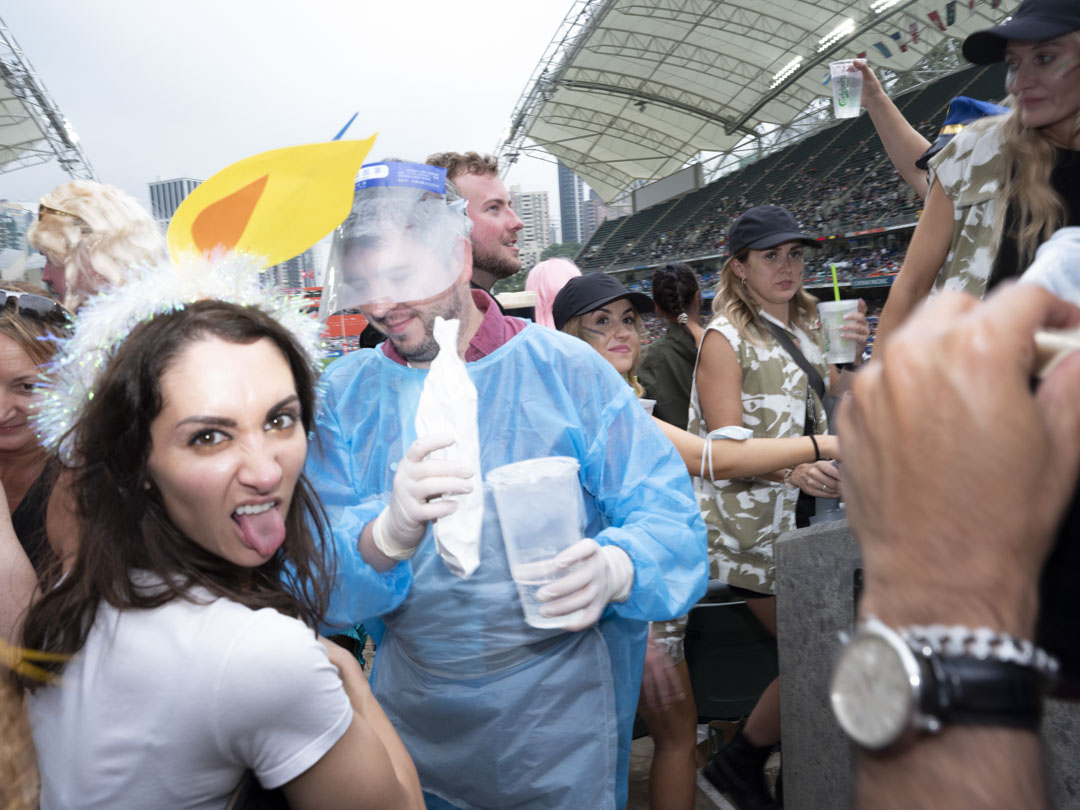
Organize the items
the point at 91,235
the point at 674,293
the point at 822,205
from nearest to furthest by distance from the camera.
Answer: the point at 91,235, the point at 674,293, the point at 822,205

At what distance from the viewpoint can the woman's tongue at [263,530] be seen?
1124 millimetres

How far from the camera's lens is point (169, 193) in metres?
1.55

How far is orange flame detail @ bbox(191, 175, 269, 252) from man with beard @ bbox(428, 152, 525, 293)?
5.80ft

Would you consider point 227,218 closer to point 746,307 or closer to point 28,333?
point 28,333

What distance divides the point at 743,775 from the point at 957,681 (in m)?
2.17

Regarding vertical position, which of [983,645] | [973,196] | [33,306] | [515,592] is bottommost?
[515,592]

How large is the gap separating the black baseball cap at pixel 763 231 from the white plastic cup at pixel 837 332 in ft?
1.30

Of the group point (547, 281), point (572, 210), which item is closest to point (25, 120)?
point (547, 281)

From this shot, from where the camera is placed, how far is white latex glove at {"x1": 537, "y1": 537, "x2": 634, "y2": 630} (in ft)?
4.68

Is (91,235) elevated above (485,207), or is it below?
below

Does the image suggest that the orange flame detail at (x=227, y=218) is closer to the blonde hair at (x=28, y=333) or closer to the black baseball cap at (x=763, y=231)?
the blonde hair at (x=28, y=333)

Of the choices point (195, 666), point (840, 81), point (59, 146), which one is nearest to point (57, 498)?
point (195, 666)

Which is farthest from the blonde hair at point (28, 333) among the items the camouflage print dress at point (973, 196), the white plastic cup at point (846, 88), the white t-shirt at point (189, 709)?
the white plastic cup at point (846, 88)

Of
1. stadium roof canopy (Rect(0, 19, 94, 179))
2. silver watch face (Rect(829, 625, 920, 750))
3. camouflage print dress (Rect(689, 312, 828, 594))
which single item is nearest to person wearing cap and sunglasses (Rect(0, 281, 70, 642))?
silver watch face (Rect(829, 625, 920, 750))
